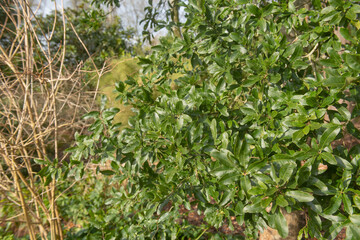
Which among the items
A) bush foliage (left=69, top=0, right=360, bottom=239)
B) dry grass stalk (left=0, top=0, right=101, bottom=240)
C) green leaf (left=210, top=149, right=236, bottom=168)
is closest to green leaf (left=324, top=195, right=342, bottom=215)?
bush foliage (left=69, top=0, right=360, bottom=239)

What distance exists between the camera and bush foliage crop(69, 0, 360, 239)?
0.76 m

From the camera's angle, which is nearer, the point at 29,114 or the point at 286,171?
the point at 286,171

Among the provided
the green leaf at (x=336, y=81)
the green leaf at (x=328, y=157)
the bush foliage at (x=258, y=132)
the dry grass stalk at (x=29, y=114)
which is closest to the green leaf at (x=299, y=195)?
the bush foliage at (x=258, y=132)

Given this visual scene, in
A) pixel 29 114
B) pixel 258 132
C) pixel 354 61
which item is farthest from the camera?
pixel 29 114

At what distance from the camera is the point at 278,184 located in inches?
28.9

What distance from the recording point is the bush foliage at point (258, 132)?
Answer: 76 cm

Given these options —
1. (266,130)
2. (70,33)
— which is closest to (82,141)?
(266,130)

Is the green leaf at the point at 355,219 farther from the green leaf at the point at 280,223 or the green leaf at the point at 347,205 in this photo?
the green leaf at the point at 280,223

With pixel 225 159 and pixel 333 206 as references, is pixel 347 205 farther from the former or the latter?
pixel 225 159

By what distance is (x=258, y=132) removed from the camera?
3.17 ft

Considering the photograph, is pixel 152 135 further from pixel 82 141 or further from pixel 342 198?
pixel 342 198

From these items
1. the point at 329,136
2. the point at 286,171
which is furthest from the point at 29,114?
the point at 329,136

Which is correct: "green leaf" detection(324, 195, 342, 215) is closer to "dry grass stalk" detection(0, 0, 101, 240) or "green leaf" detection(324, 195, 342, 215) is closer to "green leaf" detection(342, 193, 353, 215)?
"green leaf" detection(342, 193, 353, 215)

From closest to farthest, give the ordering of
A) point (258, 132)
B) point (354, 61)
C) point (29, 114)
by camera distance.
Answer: point (354, 61)
point (258, 132)
point (29, 114)
